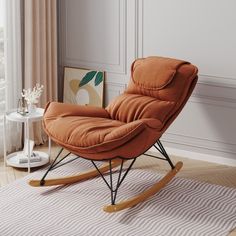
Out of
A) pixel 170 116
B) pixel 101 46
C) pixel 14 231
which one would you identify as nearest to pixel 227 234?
pixel 170 116

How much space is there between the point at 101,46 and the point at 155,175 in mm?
1267

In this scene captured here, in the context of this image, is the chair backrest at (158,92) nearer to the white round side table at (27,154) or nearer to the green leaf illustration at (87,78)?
the white round side table at (27,154)

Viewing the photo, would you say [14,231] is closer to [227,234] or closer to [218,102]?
[227,234]

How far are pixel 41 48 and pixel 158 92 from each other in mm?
1259

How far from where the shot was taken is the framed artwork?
500 cm

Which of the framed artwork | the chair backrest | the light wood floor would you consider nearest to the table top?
the light wood floor

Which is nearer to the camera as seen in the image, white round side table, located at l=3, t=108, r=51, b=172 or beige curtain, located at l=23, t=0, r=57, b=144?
white round side table, located at l=3, t=108, r=51, b=172

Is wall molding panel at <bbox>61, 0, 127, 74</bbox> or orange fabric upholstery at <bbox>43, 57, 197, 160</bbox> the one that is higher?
wall molding panel at <bbox>61, 0, 127, 74</bbox>

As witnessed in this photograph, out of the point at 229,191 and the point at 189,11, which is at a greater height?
the point at 189,11

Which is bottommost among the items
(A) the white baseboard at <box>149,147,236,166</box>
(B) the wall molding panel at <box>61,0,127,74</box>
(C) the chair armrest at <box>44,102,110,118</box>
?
(A) the white baseboard at <box>149,147,236,166</box>

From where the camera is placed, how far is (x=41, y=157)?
14.7 ft

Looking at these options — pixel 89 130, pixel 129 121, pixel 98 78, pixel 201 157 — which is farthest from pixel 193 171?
pixel 98 78

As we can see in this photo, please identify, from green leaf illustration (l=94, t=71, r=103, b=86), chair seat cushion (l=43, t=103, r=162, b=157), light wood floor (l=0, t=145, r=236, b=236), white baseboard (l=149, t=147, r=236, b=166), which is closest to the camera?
chair seat cushion (l=43, t=103, r=162, b=157)

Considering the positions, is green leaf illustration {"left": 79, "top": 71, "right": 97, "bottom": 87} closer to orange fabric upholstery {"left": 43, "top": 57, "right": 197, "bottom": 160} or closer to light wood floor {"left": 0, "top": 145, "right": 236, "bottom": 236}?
orange fabric upholstery {"left": 43, "top": 57, "right": 197, "bottom": 160}
